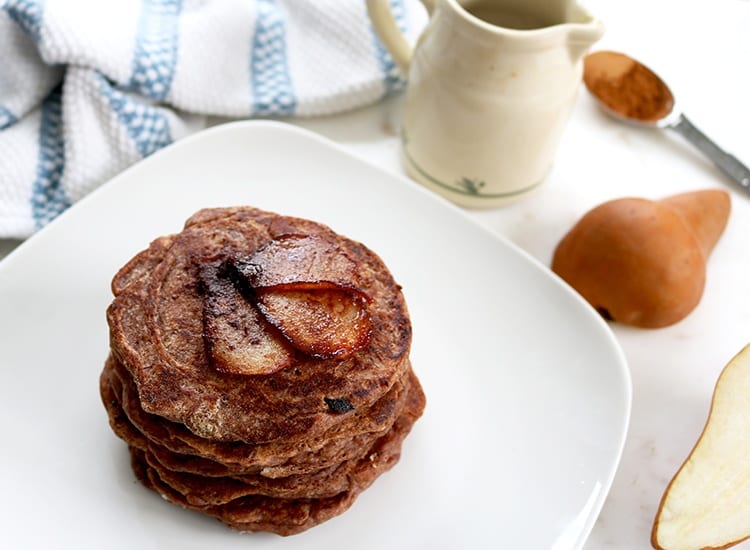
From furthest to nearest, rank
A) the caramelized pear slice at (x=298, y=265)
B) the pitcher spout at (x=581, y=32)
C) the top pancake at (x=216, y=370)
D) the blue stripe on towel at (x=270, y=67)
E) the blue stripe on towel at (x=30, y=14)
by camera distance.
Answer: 1. the blue stripe on towel at (x=270, y=67)
2. the blue stripe on towel at (x=30, y=14)
3. the pitcher spout at (x=581, y=32)
4. the caramelized pear slice at (x=298, y=265)
5. the top pancake at (x=216, y=370)

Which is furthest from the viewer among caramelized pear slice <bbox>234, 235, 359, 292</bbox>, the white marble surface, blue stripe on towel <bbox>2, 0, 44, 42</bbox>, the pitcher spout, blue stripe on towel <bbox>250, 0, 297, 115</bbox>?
blue stripe on towel <bbox>250, 0, 297, 115</bbox>

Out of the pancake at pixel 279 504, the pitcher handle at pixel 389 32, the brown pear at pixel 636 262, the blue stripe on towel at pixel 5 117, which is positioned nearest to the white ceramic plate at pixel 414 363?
the pancake at pixel 279 504

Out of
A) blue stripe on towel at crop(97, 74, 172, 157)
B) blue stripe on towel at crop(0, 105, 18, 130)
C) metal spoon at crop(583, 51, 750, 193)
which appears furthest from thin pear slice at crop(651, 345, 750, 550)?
blue stripe on towel at crop(0, 105, 18, 130)

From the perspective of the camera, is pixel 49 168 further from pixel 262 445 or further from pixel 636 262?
pixel 636 262

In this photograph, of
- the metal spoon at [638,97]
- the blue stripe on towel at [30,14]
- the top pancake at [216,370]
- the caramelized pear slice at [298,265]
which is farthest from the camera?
the metal spoon at [638,97]

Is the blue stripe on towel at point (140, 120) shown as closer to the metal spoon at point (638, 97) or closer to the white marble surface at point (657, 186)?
the white marble surface at point (657, 186)

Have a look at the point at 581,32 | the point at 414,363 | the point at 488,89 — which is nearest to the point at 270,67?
the point at 488,89

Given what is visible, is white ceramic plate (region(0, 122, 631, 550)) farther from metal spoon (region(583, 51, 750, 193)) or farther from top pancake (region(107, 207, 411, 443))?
metal spoon (region(583, 51, 750, 193))
